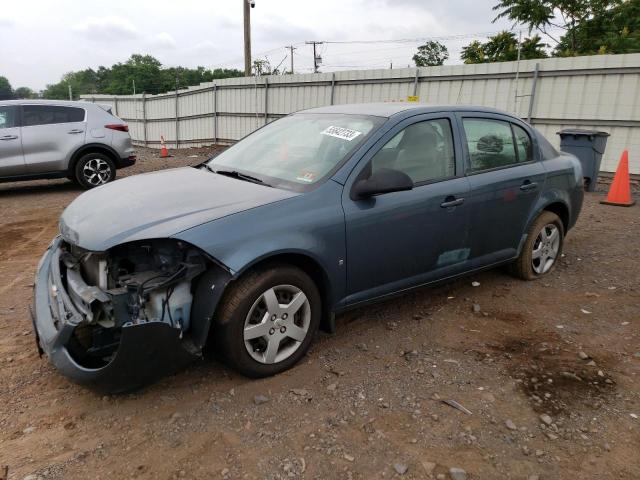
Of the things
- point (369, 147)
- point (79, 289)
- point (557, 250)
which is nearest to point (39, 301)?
point (79, 289)

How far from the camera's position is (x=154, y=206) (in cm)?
298

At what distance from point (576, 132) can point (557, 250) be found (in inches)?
195

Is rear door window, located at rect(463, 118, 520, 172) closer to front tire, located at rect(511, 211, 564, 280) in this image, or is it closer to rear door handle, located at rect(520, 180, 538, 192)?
rear door handle, located at rect(520, 180, 538, 192)

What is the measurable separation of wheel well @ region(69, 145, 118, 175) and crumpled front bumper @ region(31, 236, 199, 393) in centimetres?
700

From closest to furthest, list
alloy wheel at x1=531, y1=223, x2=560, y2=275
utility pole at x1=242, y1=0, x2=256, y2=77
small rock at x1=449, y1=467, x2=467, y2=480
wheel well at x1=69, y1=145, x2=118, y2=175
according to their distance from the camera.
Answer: small rock at x1=449, y1=467, x2=467, y2=480 → alloy wheel at x1=531, y1=223, x2=560, y2=275 → wheel well at x1=69, y1=145, x2=118, y2=175 → utility pole at x1=242, y1=0, x2=256, y2=77

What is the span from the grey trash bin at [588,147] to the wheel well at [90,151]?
8266 millimetres

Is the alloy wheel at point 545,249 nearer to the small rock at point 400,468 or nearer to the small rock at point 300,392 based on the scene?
the small rock at point 300,392

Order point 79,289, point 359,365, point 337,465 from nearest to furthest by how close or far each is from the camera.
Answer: point 337,465
point 79,289
point 359,365

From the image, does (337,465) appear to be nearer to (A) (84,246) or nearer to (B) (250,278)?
(B) (250,278)

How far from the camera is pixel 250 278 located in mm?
2850

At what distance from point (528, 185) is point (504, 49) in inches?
794

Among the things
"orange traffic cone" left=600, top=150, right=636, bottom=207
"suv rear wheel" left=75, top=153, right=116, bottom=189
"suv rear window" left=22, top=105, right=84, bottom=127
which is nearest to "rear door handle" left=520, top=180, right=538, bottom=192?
"orange traffic cone" left=600, top=150, right=636, bottom=207

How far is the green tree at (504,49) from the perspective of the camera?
21.4 meters

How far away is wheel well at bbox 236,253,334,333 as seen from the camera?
2.96 m
